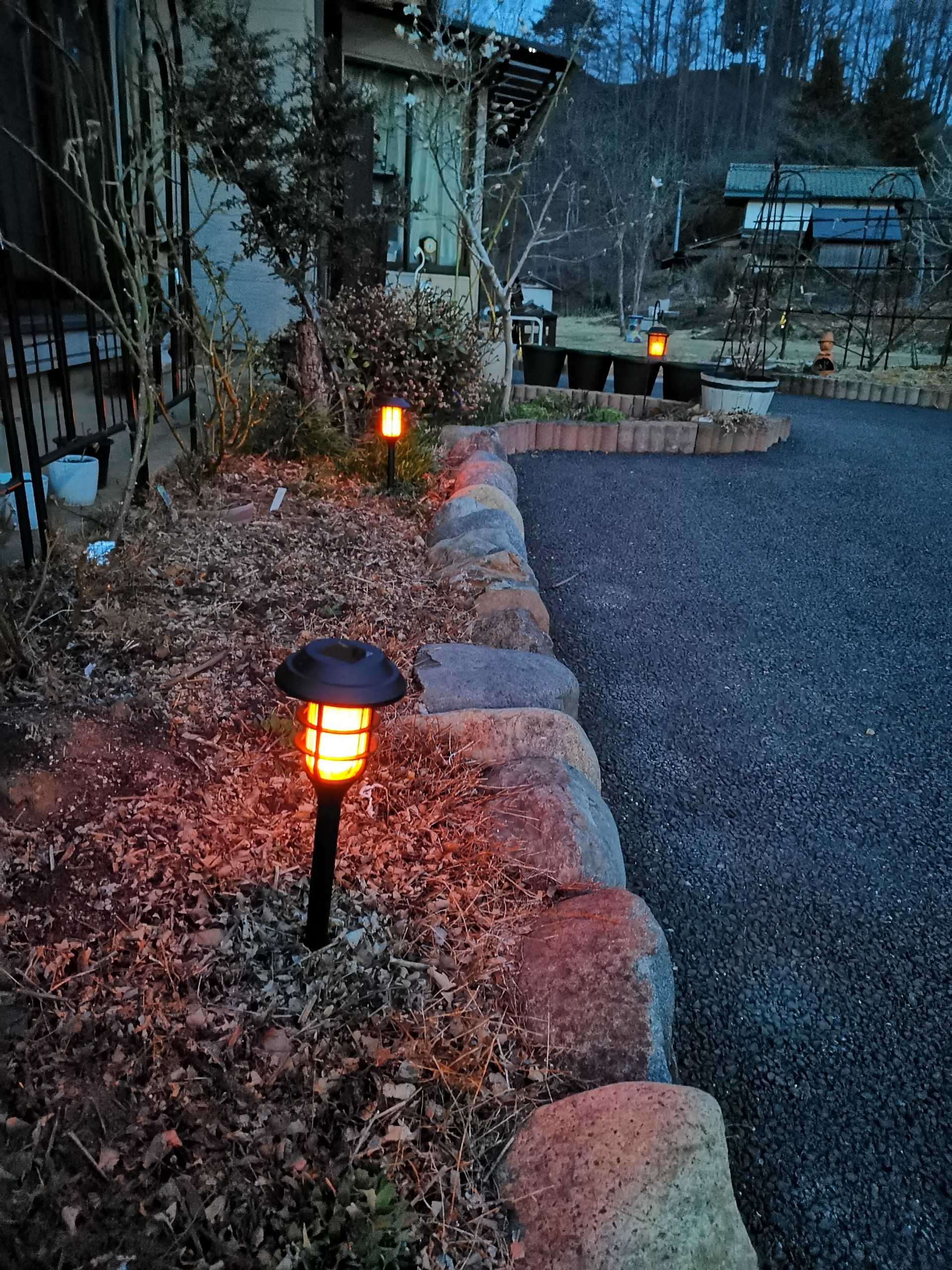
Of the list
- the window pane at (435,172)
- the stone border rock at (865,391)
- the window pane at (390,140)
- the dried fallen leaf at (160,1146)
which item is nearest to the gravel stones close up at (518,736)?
the dried fallen leaf at (160,1146)

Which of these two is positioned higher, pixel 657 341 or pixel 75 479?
pixel 657 341

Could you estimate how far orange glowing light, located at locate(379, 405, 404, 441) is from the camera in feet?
12.6

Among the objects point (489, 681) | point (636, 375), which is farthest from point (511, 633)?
point (636, 375)

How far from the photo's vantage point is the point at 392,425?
3.88 m

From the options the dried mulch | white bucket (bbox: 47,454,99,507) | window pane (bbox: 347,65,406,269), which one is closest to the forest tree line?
window pane (bbox: 347,65,406,269)

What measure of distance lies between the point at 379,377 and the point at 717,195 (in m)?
23.4

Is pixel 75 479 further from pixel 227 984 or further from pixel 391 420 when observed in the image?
pixel 227 984

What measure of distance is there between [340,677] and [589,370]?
7690 mm

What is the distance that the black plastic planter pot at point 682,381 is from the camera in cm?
812

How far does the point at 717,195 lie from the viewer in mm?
24438

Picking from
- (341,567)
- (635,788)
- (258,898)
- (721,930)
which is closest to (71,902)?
(258,898)

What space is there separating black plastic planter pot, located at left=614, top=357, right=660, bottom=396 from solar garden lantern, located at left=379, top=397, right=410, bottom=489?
4.66m

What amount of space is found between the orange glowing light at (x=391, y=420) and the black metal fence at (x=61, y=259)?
0.88 meters

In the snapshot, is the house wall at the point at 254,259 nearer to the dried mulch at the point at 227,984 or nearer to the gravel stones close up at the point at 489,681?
the gravel stones close up at the point at 489,681
